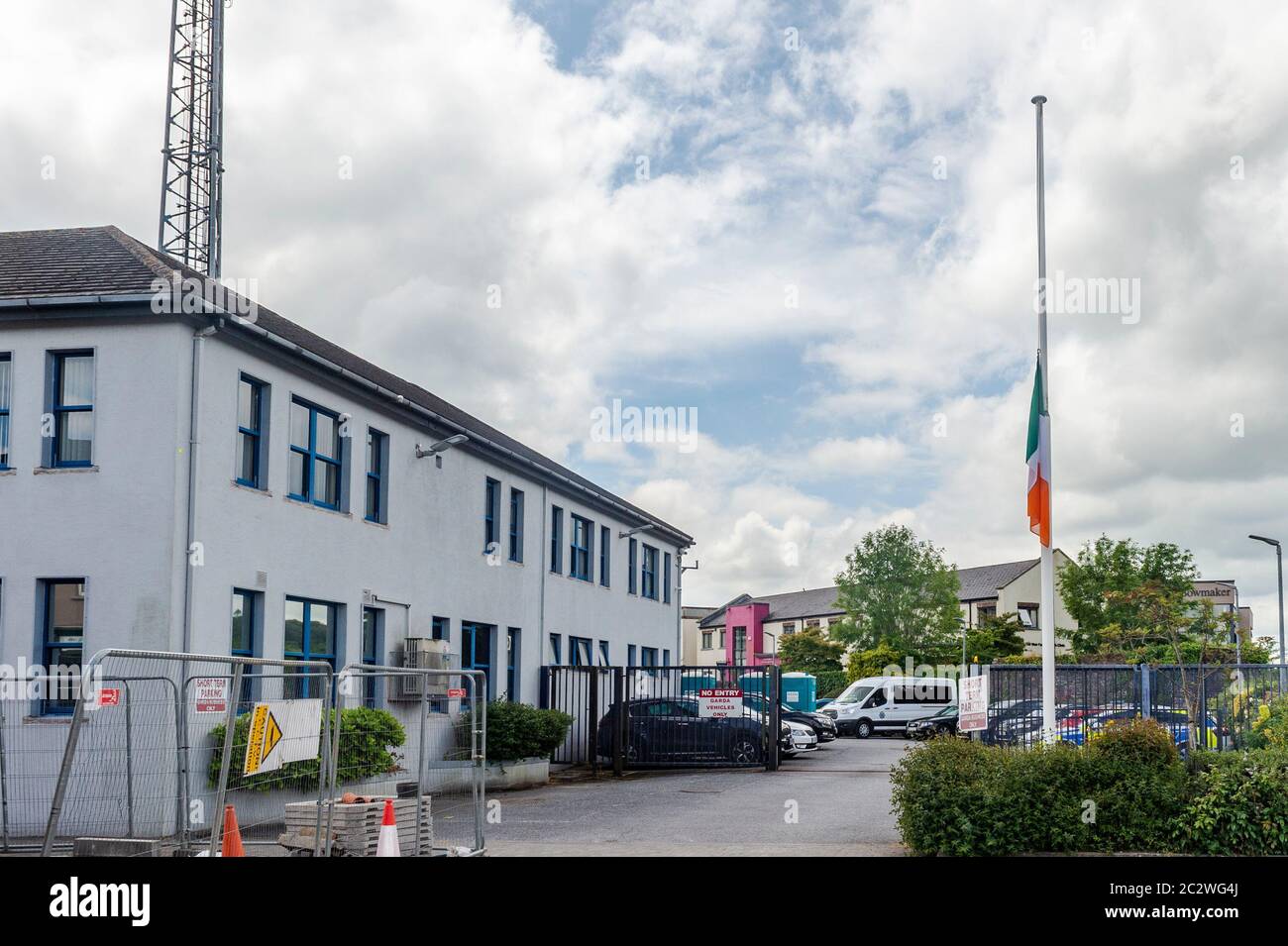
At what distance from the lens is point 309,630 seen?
20719 millimetres

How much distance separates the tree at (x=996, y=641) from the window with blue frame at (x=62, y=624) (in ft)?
219

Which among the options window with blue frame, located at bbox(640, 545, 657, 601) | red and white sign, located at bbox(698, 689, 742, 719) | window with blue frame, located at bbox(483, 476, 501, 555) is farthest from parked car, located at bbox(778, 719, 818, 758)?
window with blue frame, located at bbox(483, 476, 501, 555)

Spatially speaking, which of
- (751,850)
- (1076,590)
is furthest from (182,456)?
(1076,590)

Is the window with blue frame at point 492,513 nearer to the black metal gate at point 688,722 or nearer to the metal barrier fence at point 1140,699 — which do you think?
the black metal gate at point 688,722

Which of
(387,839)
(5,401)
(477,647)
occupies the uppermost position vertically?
(5,401)

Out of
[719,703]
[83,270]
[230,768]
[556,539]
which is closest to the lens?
[230,768]

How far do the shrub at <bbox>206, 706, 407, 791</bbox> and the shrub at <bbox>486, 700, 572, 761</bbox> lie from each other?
36.2 ft

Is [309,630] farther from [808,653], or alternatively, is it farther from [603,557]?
[808,653]

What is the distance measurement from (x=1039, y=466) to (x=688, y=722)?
42.4 ft

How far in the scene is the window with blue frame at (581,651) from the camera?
109 feet

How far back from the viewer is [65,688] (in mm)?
16875

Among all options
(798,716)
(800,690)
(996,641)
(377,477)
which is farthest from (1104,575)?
(377,477)

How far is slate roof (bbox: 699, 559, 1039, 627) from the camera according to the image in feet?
313

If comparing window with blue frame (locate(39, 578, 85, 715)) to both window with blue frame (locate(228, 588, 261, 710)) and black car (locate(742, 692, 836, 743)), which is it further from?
black car (locate(742, 692, 836, 743))
